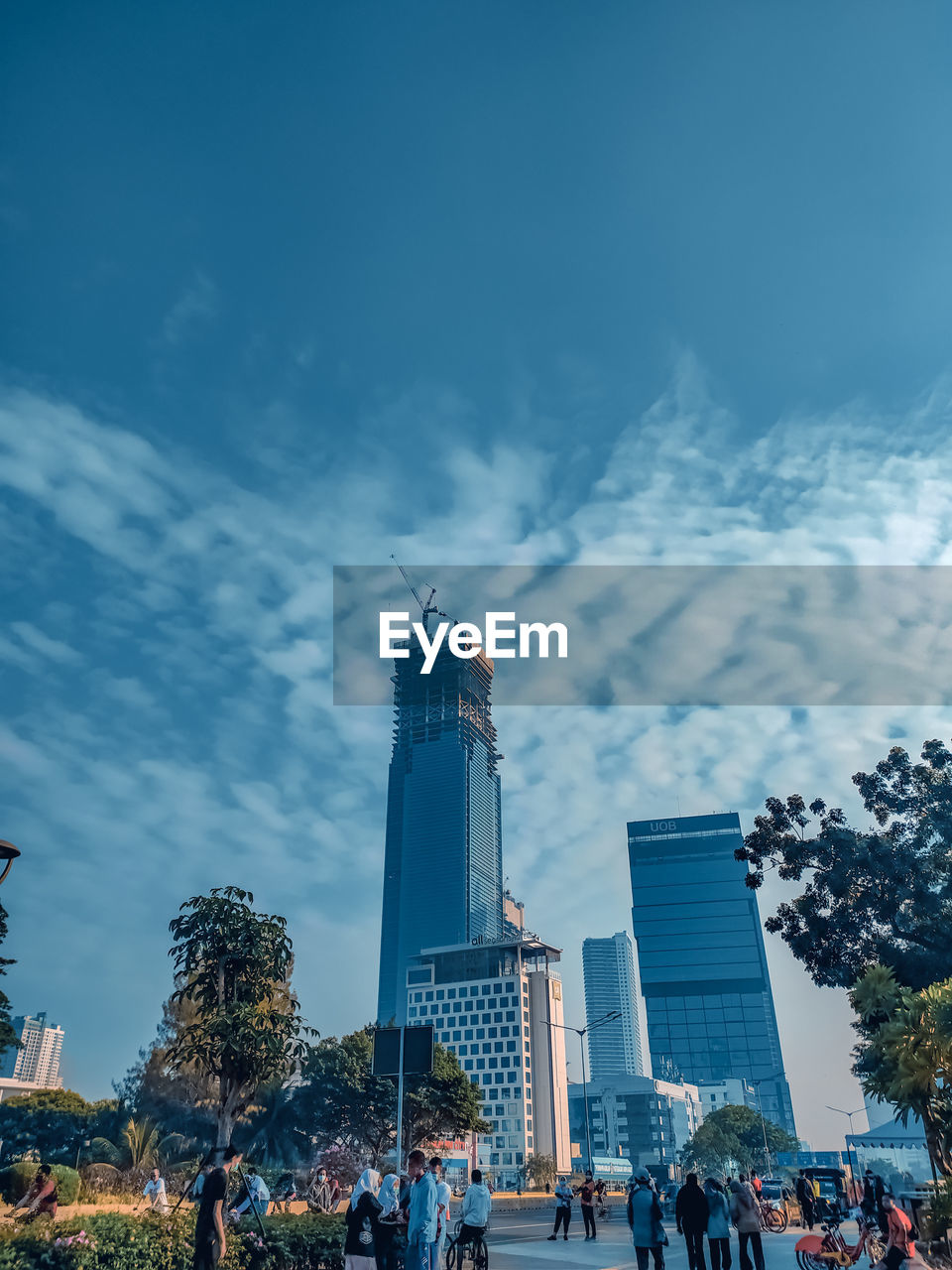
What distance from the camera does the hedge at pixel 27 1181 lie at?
2258cm

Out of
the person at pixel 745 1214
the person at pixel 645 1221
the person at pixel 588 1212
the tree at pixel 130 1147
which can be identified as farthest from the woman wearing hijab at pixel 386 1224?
the tree at pixel 130 1147

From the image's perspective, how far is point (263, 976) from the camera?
80.6 ft

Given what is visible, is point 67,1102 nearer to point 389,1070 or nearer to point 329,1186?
point 329,1186

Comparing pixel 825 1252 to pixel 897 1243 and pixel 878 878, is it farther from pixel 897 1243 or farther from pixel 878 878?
pixel 878 878

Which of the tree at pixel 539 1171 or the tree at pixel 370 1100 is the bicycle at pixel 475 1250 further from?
the tree at pixel 539 1171

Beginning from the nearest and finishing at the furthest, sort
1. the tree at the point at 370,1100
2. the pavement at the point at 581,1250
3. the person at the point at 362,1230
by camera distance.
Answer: the person at the point at 362,1230 → the pavement at the point at 581,1250 → the tree at the point at 370,1100

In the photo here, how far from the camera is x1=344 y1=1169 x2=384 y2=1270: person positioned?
438 inches

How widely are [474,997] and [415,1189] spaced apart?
160m

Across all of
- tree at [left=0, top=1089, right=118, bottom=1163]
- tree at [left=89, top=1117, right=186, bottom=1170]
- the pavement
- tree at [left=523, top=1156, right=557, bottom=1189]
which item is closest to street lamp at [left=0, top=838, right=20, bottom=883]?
the pavement

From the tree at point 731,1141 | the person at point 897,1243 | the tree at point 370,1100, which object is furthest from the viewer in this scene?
the tree at point 731,1141

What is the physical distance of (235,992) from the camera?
24219 mm

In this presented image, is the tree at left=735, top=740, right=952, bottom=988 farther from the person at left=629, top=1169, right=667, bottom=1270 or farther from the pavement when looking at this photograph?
the person at left=629, top=1169, right=667, bottom=1270

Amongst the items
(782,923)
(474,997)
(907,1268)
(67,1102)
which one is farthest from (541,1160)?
(907,1268)

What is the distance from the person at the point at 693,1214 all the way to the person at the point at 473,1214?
319 centimetres
